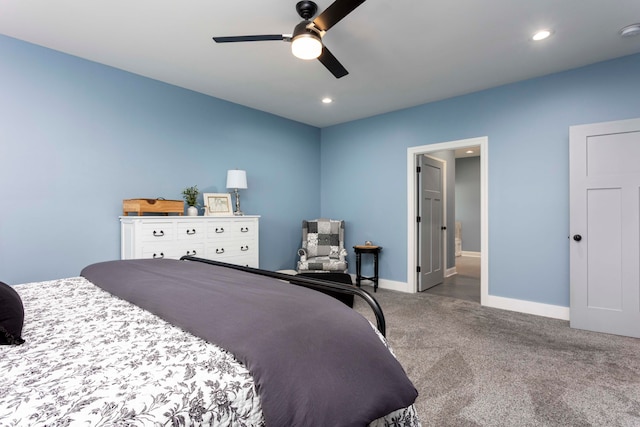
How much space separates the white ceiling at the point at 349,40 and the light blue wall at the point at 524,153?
0.81 ft

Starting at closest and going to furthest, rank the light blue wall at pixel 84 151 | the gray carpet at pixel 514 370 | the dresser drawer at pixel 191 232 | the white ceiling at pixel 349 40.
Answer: the gray carpet at pixel 514 370, the white ceiling at pixel 349 40, the light blue wall at pixel 84 151, the dresser drawer at pixel 191 232

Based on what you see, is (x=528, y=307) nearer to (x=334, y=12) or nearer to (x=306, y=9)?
(x=334, y=12)

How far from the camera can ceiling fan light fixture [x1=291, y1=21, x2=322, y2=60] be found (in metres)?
2.07

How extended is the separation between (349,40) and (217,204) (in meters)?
2.45

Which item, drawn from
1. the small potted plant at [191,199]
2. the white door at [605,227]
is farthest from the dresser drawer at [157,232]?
the white door at [605,227]

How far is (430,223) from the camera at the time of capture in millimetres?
4930

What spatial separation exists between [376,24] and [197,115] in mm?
2465

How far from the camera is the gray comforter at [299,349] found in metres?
0.86

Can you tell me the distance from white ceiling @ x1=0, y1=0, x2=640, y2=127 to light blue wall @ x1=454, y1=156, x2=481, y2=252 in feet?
16.6

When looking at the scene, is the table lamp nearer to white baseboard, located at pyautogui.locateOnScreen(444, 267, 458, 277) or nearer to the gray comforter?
the gray comforter

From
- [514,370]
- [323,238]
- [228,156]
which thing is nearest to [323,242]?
[323,238]

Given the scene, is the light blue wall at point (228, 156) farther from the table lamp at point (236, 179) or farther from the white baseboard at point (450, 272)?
the white baseboard at point (450, 272)

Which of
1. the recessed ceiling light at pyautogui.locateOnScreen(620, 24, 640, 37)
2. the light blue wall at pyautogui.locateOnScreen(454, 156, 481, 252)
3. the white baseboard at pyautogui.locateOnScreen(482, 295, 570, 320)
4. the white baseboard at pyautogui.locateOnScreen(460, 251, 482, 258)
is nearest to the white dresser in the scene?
the white baseboard at pyautogui.locateOnScreen(482, 295, 570, 320)

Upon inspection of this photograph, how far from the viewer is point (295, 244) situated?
5.19m
